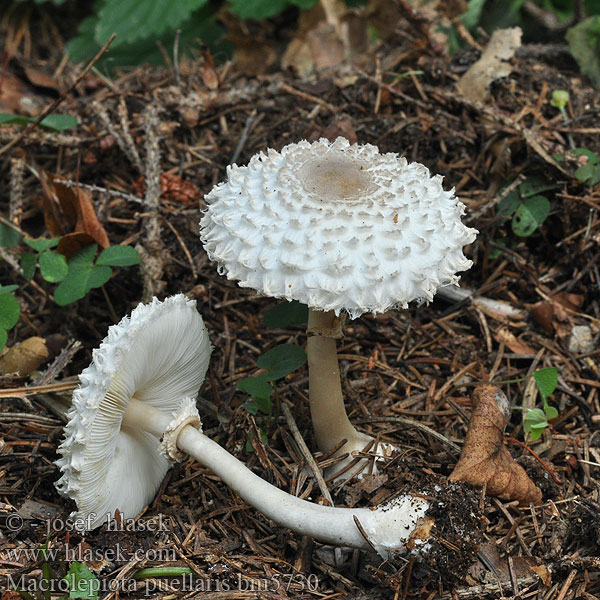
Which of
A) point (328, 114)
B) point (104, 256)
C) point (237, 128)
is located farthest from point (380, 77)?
point (104, 256)

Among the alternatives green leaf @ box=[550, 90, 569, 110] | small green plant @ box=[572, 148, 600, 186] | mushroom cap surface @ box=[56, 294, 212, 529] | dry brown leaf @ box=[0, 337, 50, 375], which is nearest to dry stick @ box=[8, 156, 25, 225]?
dry brown leaf @ box=[0, 337, 50, 375]

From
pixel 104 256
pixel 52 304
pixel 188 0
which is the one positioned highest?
pixel 188 0

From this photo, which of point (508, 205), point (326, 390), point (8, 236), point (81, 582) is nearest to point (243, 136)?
point (8, 236)

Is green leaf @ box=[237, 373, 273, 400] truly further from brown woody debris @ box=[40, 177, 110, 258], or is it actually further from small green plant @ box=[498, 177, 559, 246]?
small green plant @ box=[498, 177, 559, 246]

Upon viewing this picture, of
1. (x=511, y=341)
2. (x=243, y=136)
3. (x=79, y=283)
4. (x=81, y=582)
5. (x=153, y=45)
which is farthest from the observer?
(x=153, y=45)

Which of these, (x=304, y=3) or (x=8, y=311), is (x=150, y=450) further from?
(x=304, y=3)

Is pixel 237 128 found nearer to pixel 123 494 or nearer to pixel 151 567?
pixel 123 494

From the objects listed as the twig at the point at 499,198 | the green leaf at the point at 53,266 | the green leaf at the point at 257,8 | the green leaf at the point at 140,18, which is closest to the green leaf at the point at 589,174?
the twig at the point at 499,198
